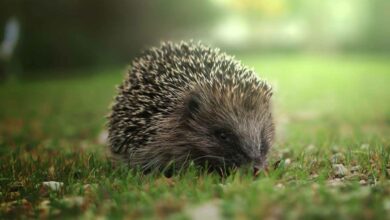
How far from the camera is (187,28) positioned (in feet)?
60.1

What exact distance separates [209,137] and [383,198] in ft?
5.01

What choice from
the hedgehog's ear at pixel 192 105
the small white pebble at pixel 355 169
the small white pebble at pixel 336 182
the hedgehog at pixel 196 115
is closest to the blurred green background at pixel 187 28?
the hedgehog at pixel 196 115

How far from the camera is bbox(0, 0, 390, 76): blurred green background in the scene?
16641mm

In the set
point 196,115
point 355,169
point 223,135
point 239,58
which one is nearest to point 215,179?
point 223,135

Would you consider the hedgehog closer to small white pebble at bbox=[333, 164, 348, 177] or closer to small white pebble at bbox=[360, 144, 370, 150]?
small white pebble at bbox=[333, 164, 348, 177]

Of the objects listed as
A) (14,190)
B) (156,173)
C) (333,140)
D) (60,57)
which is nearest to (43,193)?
(14,190)

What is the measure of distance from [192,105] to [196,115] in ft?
0.27

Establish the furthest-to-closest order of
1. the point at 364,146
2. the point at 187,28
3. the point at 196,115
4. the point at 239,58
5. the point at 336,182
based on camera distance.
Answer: the point at 187,28, the point at 239,58, the point at 364,146, the point at 196,115, the point at 336,182

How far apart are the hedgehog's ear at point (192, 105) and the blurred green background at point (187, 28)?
12.0 meters

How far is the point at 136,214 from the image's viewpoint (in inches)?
126

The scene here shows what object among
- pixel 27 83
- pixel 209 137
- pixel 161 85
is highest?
pixel 27 83

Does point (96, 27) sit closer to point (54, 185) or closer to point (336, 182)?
point (54, 185)

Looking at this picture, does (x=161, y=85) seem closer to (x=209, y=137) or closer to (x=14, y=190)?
(x=209, y=137)

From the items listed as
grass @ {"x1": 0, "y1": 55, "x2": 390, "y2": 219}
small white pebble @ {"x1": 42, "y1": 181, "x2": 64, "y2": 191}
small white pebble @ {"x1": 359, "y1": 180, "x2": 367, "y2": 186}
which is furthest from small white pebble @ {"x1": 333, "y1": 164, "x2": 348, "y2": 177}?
small white pebble @ {"x1": 42, "y1": 181, "x2": 64, "y2": 191}
